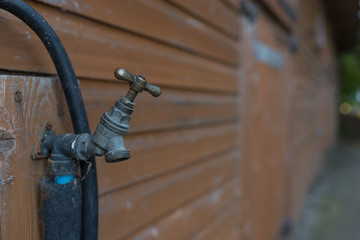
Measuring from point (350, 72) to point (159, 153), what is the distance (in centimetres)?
1644

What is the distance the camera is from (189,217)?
1.43m

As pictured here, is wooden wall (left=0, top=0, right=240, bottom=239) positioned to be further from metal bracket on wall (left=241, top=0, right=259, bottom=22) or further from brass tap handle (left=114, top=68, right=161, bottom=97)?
brass tap handle (left=114, top=68, right=161, bottom=97)

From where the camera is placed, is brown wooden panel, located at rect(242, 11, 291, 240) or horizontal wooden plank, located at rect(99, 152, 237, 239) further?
brown wooden panel, located at rect(242, 11, 291, 240)

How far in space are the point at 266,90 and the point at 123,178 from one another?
192 centimetres

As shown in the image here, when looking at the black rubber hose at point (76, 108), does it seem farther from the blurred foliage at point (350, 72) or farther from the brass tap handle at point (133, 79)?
the blurred foliage at point (350, 72)

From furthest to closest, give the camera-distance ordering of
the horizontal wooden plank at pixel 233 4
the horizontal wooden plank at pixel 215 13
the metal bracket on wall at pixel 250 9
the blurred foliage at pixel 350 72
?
the blurred foliage at pixel 350 72 → the metal bracket on wall at pixel 250 9 → the horizontal wooden plank at pixel 233 4 → the horizontal wooden plank at pixel 215 13

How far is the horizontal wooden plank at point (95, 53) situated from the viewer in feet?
2.13

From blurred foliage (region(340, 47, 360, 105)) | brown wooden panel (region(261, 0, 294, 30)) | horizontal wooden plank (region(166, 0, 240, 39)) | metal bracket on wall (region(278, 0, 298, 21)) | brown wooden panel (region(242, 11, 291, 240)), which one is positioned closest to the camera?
horizontal wooden plank (region(166, 0, 240, 39))

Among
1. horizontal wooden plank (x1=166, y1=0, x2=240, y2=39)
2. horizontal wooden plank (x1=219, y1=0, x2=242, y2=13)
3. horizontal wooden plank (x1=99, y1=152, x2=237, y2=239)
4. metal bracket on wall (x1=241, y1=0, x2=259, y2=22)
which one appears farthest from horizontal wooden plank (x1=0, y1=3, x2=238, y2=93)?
metal bracket on wall (x1=241, y1=0, x2=259, y2=22)

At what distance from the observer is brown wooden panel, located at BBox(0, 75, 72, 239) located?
62 centimetres

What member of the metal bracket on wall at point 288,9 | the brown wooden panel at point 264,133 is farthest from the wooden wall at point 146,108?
the metal bracket on wall at point 288,9

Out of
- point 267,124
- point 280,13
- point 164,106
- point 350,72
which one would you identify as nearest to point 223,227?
point 164,106

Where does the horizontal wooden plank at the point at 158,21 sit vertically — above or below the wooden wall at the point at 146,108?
above

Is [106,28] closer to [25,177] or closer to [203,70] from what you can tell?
[25,177]
